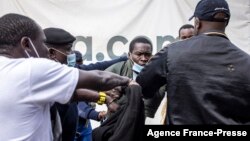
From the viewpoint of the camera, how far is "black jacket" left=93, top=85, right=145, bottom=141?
7.75ft

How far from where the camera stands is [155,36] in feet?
20.9

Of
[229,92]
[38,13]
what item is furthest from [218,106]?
[38,13]

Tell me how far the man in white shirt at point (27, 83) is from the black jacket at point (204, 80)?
609 mm

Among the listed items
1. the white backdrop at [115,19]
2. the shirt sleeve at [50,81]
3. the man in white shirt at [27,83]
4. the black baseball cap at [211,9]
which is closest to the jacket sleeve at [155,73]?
the black baseball cap at [211,9]

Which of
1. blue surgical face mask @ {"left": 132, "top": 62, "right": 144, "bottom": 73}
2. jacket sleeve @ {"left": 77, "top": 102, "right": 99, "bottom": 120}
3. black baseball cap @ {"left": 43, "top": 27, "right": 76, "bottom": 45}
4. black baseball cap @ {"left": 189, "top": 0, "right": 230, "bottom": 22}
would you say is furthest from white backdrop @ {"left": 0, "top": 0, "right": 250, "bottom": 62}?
black baseball cap @ {"left": 189, "top": 0, "right": 230, "bottom": 22}

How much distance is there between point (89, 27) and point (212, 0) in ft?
12.0

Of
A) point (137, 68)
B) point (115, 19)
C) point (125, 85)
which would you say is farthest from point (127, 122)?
point (115, 19)

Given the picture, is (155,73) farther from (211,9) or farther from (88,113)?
(88,113)

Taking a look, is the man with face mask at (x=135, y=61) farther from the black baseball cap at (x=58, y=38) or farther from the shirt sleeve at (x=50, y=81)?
the shirt sleeve at (x=50, y=81)

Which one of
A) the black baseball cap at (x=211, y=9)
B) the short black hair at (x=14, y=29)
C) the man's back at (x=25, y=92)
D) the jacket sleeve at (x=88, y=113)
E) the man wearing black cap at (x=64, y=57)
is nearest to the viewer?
the man's back at (x=25, y=92)

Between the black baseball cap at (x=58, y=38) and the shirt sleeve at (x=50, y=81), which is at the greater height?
the shirt sleeve at (x=50, y=81)

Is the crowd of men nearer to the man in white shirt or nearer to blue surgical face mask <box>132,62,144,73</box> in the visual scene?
the man in white shirt

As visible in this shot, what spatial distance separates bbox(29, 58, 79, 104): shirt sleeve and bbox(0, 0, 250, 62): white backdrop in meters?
4.19

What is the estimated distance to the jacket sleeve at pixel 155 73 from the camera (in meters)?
2.75
